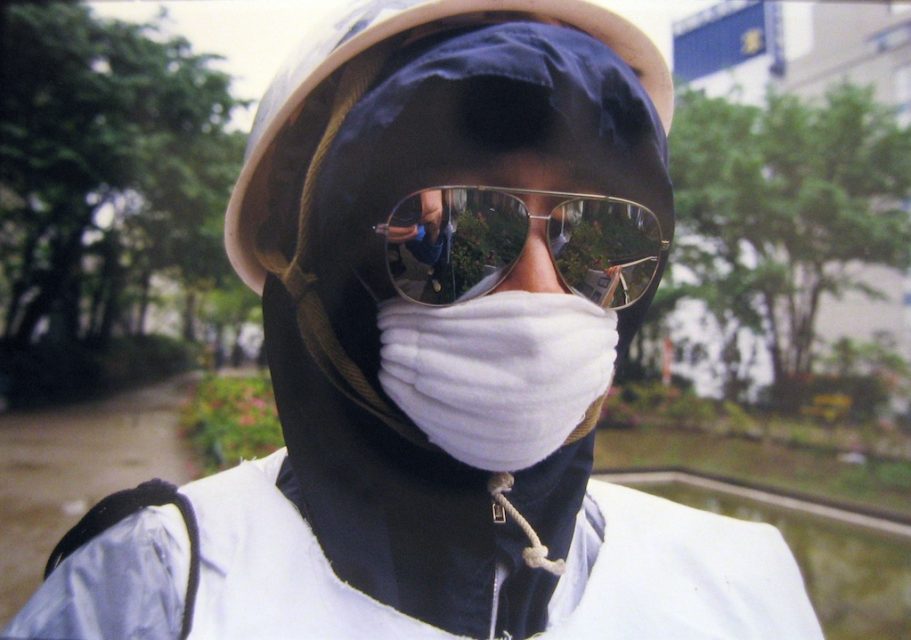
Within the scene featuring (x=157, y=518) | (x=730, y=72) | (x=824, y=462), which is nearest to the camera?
(x=157, y=518)

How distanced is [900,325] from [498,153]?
26.5 feet

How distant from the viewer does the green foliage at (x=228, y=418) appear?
5.85ft

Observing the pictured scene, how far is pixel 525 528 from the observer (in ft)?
3.00

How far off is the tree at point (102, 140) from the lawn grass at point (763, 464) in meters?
1.93

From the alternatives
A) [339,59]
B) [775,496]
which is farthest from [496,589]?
[775,496]

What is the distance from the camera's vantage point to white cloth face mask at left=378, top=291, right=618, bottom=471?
0.81 m

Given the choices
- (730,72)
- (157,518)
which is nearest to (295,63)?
(157,518)

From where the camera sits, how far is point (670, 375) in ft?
9.65

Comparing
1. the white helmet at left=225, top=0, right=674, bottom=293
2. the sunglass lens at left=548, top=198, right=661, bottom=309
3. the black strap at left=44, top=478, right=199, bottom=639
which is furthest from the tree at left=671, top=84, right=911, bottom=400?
the black strap at left=44, top=478, right=199, bottom=639

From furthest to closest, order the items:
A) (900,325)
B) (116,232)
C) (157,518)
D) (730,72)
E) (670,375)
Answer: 1. (900,325)
2. (670,375)
3. (116,232)
4. (730,72)
5. (157,518)

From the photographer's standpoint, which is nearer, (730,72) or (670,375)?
(730,72)

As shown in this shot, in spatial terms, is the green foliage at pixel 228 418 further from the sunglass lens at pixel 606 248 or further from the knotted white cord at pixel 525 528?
the sunglass lens at pixel 606 248

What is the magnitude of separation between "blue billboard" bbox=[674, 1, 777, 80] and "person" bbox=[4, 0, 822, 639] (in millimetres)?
464

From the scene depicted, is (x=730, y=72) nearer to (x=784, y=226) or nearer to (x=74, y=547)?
(x=74, y=547)
